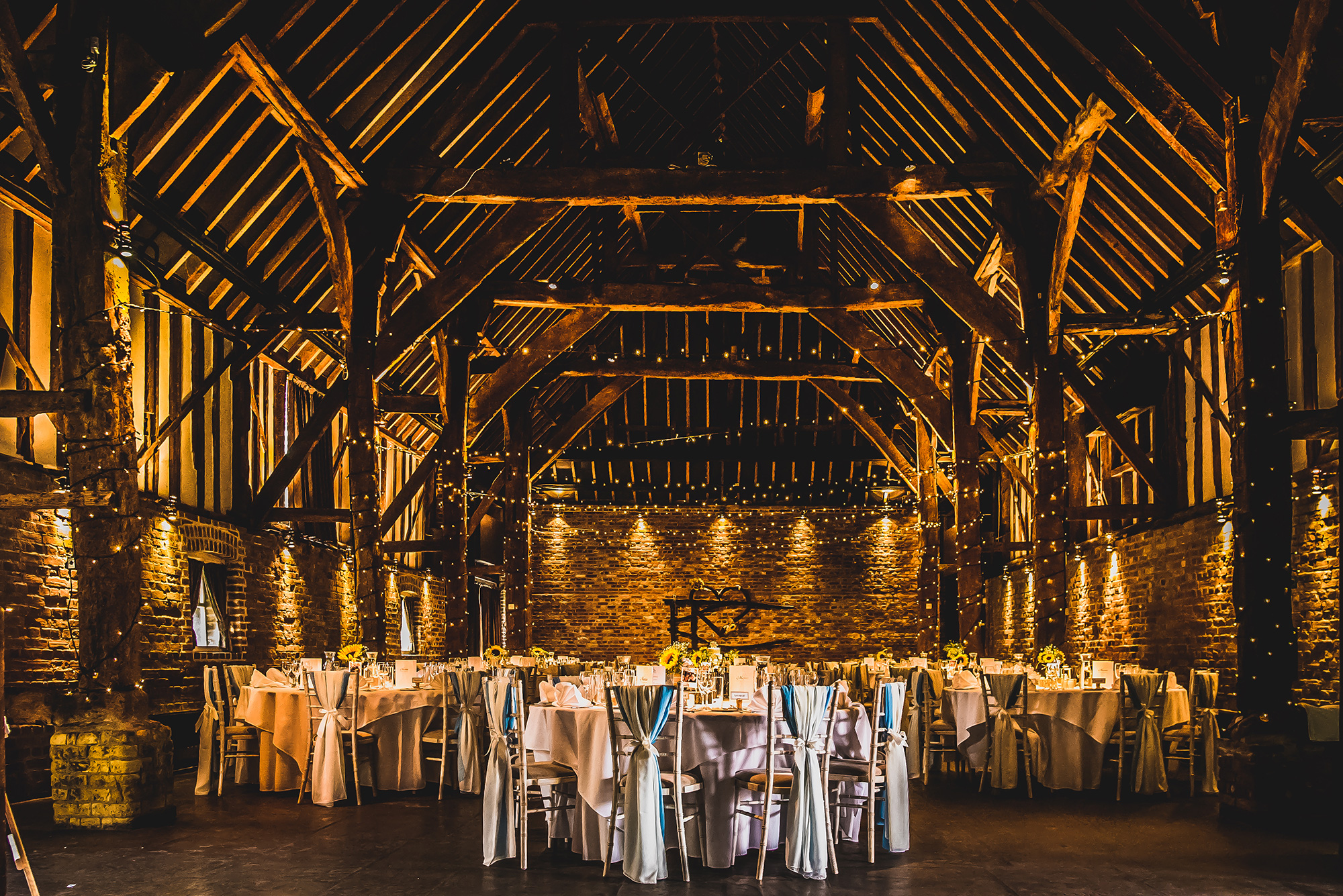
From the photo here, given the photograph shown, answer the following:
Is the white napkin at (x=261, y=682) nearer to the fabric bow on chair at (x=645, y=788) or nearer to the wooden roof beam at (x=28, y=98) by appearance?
the wooden roof beam at (x=28, y=98)

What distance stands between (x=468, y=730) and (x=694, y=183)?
4992mm

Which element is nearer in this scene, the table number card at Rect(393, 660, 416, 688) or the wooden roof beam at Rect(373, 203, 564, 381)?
the table number card at Rect(393, 660, 416, 688)

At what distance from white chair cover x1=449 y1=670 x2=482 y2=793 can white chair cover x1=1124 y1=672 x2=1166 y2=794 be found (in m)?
4.15

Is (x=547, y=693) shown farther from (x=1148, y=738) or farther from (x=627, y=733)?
(x=1148, y=738)

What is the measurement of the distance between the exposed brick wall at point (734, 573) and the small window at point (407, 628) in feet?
9.34

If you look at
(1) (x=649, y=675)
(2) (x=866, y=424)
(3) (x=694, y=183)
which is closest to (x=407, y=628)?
(2) (x=866, y=424)

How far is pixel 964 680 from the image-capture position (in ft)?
28.0

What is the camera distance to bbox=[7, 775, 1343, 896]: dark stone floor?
14.6 feet

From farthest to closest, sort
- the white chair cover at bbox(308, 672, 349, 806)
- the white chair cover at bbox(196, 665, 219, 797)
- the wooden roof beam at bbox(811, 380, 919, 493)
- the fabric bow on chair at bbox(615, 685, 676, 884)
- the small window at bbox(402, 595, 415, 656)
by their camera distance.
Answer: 1. the small window at bbox(402, 595, 415, 656)
2. the wooden roof beam at bbox(811, 380, 919, 493)
3. the white chair cover at bbox(196, 665, 219, 797)
4. the white chair cover at bbox(308, 672, 349, 806)
5. the fabric bow on chair at bbox(615, 685, 676, 884)

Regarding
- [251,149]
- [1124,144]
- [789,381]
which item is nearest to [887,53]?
[1124,144]

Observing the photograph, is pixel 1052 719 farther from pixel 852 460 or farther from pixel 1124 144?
pixel 852 460

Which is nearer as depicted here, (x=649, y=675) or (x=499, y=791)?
(x=499, y=791)

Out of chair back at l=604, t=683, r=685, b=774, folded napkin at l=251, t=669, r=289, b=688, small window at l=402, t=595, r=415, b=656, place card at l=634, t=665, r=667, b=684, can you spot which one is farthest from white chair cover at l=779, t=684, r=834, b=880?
small window at l=402, t=595, r=415, b=656

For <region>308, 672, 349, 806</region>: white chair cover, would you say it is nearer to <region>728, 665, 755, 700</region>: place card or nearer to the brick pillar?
the brick pillar
